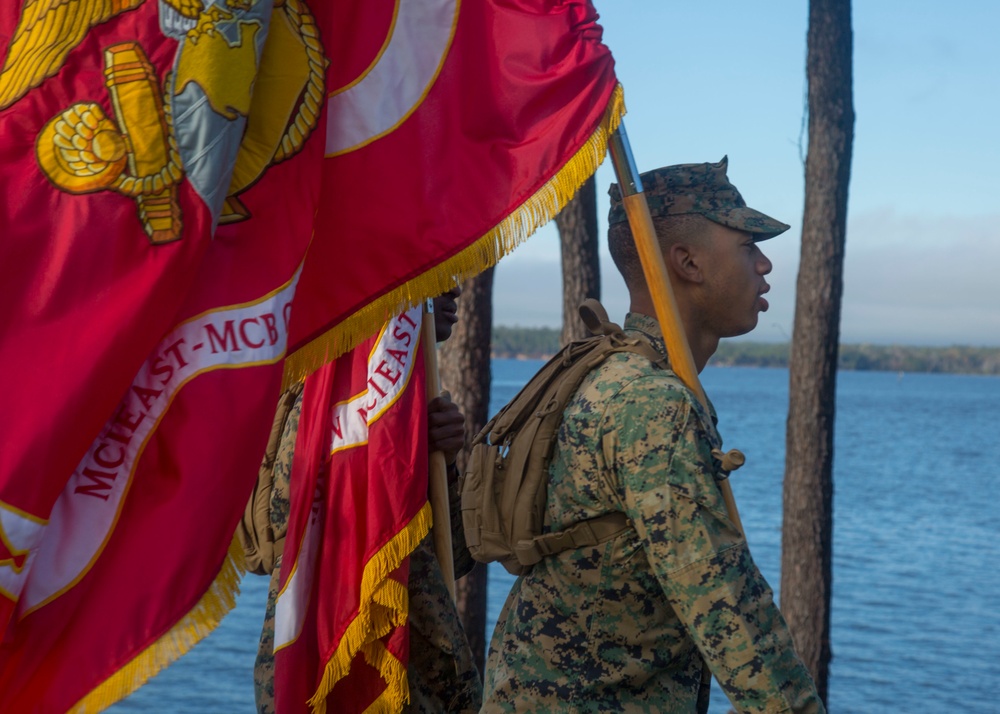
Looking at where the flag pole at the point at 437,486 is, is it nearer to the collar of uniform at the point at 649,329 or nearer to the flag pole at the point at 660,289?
the collar of uniform at the point at 649,329

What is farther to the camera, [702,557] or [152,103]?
[152,103]

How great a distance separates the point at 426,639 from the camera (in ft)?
14.3

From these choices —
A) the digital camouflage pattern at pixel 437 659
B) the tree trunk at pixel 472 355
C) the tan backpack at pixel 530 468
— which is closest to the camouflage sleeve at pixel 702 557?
the tan backpack at pixel 530 468

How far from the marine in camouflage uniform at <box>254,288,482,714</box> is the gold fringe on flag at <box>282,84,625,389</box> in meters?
0.87

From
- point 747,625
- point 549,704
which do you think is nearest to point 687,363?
point 747,625

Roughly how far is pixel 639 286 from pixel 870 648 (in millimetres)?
16450

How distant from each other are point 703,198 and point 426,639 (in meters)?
2.02

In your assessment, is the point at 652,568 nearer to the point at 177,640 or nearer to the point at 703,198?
the point at 703,198

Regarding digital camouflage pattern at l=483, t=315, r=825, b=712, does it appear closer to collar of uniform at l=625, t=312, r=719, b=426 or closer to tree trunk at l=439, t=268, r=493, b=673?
collar of uniform at l=625, t=312, r=719, b=426

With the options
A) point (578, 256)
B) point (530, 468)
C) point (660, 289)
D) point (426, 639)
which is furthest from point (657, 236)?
point (578, 256)

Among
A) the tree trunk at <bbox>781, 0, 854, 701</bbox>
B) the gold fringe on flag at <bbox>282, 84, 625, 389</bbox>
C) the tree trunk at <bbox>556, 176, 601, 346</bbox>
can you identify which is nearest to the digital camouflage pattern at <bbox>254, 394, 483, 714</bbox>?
the gold fringe on flag at <bbox>282, 84, 625, 389</bbox>

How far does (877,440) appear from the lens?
75.9 m

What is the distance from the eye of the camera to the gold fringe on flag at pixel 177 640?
280 cm

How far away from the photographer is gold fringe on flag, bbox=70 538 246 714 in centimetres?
280
